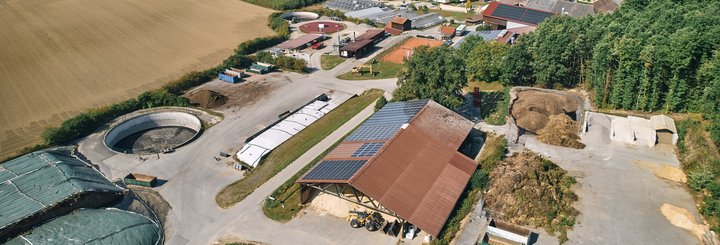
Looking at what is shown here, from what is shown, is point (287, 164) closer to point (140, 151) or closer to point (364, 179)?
point (364, 179)

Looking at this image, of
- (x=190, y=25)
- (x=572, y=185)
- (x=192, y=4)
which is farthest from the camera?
(x=192, y=4)

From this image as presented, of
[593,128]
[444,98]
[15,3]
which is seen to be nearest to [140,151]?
[444,98]

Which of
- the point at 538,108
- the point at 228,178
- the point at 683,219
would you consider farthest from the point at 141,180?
the point at 683,219

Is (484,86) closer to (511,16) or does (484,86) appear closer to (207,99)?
(511,16)

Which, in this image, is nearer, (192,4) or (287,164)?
(287,164)

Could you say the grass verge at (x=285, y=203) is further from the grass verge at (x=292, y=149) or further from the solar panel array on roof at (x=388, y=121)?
the solar panel array on roof at (x=388, y=121)

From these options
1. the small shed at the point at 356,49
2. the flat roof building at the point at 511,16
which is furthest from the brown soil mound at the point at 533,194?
the flat roof building at the point at 511,16

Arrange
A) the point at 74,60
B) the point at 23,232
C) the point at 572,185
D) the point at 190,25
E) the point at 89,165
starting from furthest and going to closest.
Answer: the point at 190,25
the point at 74,60
the point at 89,165
the point at 572,185
the point at 23,232
